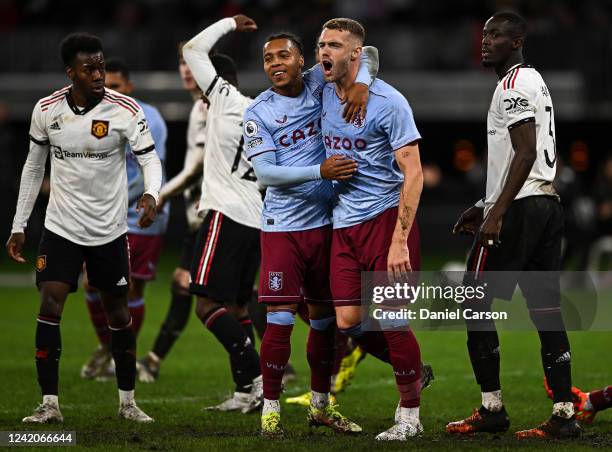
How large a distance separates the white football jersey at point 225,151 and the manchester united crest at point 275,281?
129cm

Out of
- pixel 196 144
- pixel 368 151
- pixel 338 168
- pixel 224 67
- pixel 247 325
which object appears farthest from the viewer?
pixel 196 144

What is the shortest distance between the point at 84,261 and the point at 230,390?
6.49ft

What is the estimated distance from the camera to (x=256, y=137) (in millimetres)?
7297

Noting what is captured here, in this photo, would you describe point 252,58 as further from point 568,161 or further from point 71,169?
point 71,169

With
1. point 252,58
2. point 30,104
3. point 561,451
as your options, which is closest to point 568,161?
point 252,58

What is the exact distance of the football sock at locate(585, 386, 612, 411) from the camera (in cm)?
769

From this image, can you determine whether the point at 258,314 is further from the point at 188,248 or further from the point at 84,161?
the point at 84,161

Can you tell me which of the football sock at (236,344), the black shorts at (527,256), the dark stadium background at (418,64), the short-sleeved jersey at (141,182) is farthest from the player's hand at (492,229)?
the dark stadium background at (418,64)

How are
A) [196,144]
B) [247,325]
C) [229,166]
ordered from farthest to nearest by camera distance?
[196,144] → [247,325] → [229,166]

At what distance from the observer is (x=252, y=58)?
22.4 meters

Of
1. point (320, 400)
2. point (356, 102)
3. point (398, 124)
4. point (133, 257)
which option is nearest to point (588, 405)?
point (320, 400)

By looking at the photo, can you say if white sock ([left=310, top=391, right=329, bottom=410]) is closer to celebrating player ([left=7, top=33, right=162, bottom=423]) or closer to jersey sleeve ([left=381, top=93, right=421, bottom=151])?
celebrating player ([left=7, top=33, right=162, bottom=423])

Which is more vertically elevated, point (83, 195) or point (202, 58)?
point (202, 58)

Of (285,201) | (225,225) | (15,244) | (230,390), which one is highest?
(285,201)
